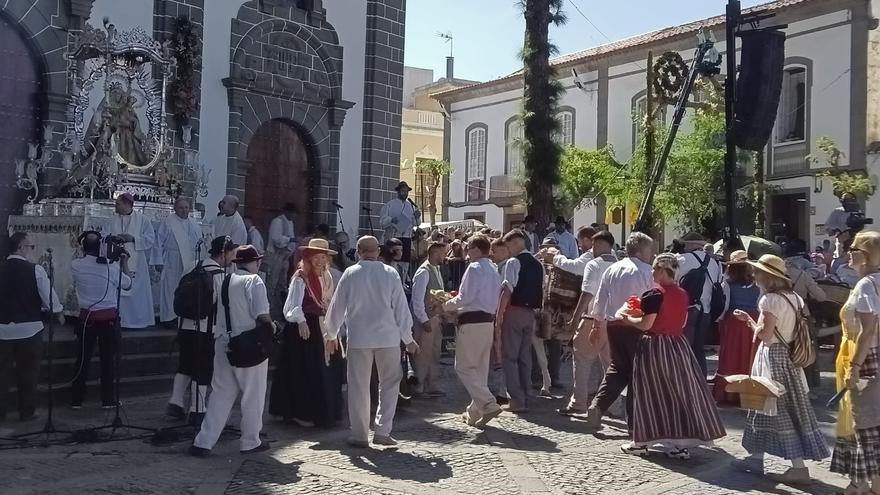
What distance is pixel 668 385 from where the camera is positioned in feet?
24.7

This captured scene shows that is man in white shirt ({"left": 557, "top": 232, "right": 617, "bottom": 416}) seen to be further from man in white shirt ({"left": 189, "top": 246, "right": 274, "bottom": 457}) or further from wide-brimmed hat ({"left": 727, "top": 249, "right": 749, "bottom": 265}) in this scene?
man in white shirt ({"left": 189, "top": 246, "right": 274, "bottom": 457})

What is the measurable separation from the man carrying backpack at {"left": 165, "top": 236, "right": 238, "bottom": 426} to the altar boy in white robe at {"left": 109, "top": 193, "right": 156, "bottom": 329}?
111 inches

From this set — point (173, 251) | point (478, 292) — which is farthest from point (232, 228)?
point (478, 292)

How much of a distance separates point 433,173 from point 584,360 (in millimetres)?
30994

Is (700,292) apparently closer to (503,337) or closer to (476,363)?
(503,337)

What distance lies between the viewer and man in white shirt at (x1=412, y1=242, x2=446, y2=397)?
967 cm

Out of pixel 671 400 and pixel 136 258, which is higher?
pixel 136 258

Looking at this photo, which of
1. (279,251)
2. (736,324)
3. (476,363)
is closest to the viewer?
(476,363)

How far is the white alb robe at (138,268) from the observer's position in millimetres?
11383

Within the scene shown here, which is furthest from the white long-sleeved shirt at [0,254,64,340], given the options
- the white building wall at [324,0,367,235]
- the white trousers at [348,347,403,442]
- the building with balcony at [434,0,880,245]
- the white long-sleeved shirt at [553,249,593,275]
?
the building with balcony at [434,0,880,245]

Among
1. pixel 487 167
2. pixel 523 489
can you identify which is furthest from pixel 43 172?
pixel 487 167

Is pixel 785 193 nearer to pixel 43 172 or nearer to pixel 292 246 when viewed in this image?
pixel 292 246

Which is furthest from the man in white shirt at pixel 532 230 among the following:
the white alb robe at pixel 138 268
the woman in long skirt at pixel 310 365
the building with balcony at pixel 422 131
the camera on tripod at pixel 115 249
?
the building with balcony at pixel 422 131

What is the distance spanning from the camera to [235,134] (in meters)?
15.8
